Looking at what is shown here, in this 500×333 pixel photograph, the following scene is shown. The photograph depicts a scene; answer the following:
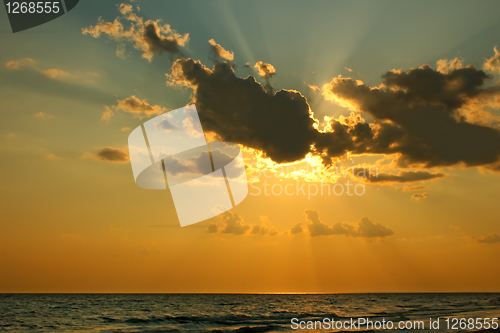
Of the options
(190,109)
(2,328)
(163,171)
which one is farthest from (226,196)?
(2,328)

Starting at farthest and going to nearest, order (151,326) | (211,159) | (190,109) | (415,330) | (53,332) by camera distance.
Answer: (151,326) < (53,332) < (415,330) < (211,159) < (190,109)

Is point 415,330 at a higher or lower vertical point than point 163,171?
lower

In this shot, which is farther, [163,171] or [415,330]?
[415,330]

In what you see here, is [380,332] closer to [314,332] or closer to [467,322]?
[314,332]

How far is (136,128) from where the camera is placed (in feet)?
67.5

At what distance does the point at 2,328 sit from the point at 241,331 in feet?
84.9

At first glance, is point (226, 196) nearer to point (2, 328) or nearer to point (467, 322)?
point (467, 322)

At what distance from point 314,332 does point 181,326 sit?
15.6 meters

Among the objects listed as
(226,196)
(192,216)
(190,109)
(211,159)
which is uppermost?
(190,109)

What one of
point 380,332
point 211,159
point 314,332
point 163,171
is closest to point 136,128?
point 163,171

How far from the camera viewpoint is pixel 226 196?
85.7 ft

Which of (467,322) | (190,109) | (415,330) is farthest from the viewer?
(467,322)

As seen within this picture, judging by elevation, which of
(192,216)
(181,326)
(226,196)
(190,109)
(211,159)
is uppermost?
(190,109)

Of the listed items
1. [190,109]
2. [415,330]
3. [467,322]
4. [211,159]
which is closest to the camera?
[190,109]
